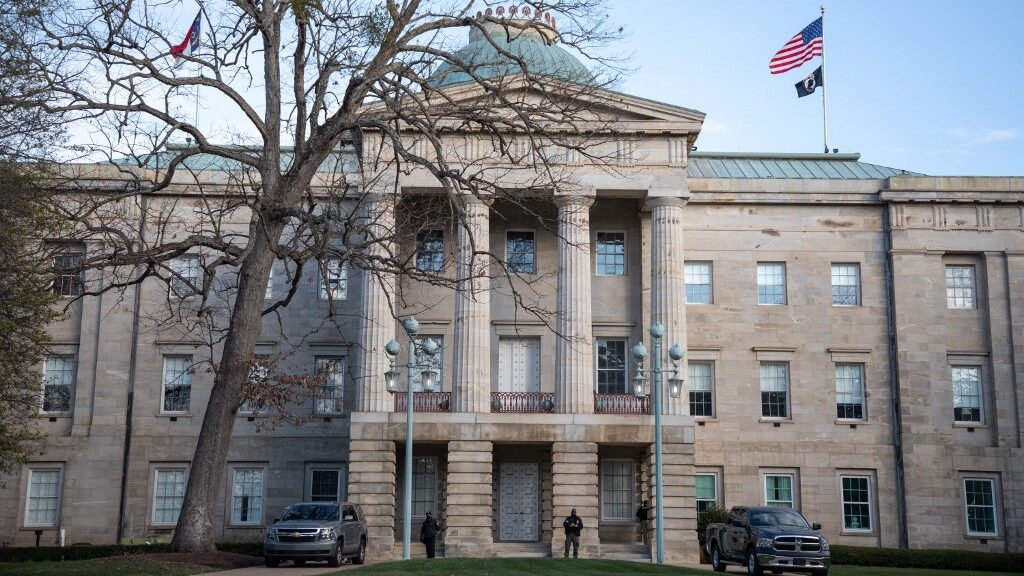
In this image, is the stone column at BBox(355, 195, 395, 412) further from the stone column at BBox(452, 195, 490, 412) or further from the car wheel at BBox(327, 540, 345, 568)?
the car wheel at BBox(327, 540, 345, 568)

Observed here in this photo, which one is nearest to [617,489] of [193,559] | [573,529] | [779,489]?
[779,489]

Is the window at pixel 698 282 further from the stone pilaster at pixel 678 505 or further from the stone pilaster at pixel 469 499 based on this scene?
the stone pilaster at pixel 469 499

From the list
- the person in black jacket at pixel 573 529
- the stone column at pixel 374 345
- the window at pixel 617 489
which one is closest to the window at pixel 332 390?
the stone column at pixel 374 345

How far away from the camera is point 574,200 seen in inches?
1677

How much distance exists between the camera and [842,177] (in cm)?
5038

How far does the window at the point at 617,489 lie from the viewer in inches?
1761

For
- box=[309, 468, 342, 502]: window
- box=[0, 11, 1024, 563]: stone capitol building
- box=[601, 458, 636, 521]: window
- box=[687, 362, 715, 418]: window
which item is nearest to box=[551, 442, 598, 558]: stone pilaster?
box=[0, 11, 1024, 563]: stone capitol building

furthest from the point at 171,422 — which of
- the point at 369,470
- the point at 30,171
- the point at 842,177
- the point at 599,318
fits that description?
the point at 842,177

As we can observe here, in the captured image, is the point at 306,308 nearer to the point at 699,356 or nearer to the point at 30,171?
the point at 699,356

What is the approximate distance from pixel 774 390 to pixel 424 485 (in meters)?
13.8

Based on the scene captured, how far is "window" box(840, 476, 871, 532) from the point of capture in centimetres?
4544

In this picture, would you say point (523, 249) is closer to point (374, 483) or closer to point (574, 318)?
point (574, 318)

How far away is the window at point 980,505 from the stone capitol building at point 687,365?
0.08 metres

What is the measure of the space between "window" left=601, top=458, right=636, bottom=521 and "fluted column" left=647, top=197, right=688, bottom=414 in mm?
4142
